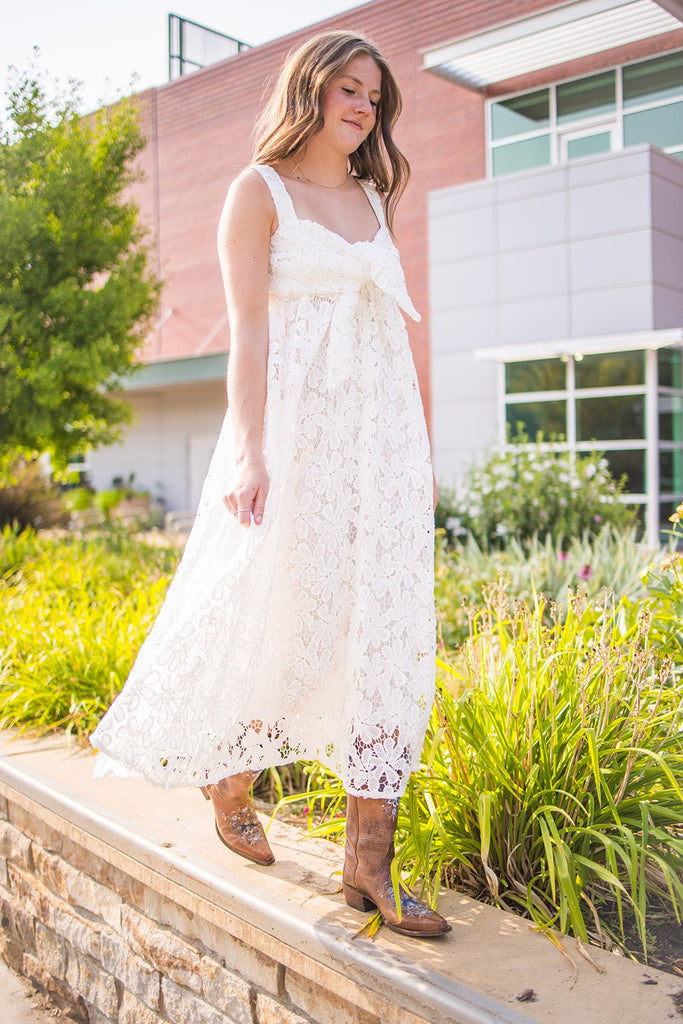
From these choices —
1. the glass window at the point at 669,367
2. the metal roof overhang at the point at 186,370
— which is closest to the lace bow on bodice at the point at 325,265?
the glass window at the point at 669,367

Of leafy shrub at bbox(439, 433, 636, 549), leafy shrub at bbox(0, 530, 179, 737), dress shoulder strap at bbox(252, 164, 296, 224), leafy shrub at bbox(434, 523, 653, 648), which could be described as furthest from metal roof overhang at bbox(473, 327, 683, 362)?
dress shoulder strap at bbox(252, 164, 296, 224)

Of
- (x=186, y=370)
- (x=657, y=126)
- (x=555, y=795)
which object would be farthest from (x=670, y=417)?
(x=555, y=795)

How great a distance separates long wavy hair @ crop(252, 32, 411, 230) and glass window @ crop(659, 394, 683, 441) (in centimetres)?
925

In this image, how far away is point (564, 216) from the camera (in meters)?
11.6

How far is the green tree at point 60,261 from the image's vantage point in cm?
689

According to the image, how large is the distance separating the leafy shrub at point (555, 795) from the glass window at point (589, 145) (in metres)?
11.1

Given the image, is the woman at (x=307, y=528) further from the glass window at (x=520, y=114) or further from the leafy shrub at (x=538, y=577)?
the glass window at (x=520, y=114)

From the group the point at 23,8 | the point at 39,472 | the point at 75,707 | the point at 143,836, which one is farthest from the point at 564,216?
the point at 143,836

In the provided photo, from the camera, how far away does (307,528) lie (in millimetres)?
2123

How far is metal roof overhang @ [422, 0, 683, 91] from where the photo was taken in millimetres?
10406

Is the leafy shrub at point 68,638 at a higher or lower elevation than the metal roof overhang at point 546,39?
lower

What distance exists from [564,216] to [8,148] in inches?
275

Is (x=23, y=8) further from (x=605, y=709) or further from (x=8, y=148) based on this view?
(x=605, y=709)

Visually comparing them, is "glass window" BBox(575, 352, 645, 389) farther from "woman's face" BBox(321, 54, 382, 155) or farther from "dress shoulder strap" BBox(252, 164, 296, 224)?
"dress shoulder strap" BBox(252, 164, 296, 224)
